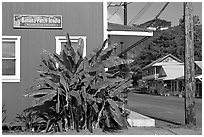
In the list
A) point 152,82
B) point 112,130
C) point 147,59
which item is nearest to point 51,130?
point 112,130

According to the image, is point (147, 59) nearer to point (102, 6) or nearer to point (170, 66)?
point (170, 66)

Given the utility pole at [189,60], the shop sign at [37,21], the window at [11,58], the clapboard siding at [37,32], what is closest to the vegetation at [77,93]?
the clapboard siding at [37,32]

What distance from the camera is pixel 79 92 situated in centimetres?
997

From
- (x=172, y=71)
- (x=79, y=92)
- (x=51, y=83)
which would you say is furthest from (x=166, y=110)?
(x=172, y=71)

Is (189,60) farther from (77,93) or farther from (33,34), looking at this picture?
(33,34)

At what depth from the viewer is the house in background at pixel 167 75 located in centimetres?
5494

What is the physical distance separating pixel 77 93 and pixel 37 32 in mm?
3280

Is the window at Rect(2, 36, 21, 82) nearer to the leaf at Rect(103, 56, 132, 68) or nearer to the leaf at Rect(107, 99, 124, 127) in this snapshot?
the leaf at Rect(103, 56, 132, 68)

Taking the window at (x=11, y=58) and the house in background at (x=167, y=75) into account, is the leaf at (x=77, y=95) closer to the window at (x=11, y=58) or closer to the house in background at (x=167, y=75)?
the window at (x=11, y=58)

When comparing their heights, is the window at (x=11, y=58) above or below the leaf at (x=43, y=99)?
above

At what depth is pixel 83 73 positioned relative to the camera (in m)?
10.1

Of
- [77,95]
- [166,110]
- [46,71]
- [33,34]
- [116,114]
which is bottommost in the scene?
[166,110]

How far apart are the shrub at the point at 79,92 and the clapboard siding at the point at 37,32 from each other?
4.69 feet

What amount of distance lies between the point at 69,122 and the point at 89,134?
809mm
